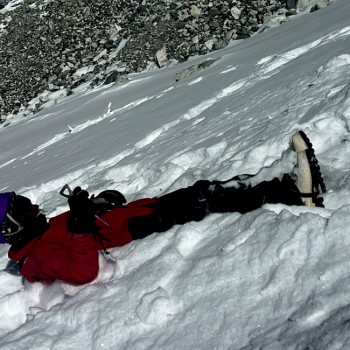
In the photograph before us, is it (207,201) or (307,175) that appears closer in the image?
(307,175)

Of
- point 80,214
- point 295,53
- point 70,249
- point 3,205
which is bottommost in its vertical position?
point 295,53

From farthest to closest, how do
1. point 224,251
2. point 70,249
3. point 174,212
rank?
point 174,212
point 70,249
point 224,251

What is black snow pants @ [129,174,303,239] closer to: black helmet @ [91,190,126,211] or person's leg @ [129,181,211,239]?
person's leg @ [129,181,211,239]

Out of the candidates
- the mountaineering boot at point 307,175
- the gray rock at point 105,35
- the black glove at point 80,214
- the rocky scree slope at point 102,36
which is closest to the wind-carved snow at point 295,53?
the mountaineering boot at point 307,175

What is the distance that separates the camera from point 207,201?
3.27m

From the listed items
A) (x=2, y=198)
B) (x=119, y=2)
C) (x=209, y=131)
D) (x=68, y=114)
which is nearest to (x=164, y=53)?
(x=68, y=114)

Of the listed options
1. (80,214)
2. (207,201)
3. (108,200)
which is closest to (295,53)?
(108,200)

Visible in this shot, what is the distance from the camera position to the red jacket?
3.12 meters

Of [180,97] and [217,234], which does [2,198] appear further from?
[180,97]

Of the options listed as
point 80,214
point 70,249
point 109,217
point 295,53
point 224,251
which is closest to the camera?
point 224,251

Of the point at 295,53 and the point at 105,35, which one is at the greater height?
the point at 105,35

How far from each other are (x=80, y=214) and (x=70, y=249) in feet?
1.01

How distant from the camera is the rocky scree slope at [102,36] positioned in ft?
53.5

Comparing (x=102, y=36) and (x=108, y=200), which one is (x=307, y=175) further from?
(x=102, y=36)
